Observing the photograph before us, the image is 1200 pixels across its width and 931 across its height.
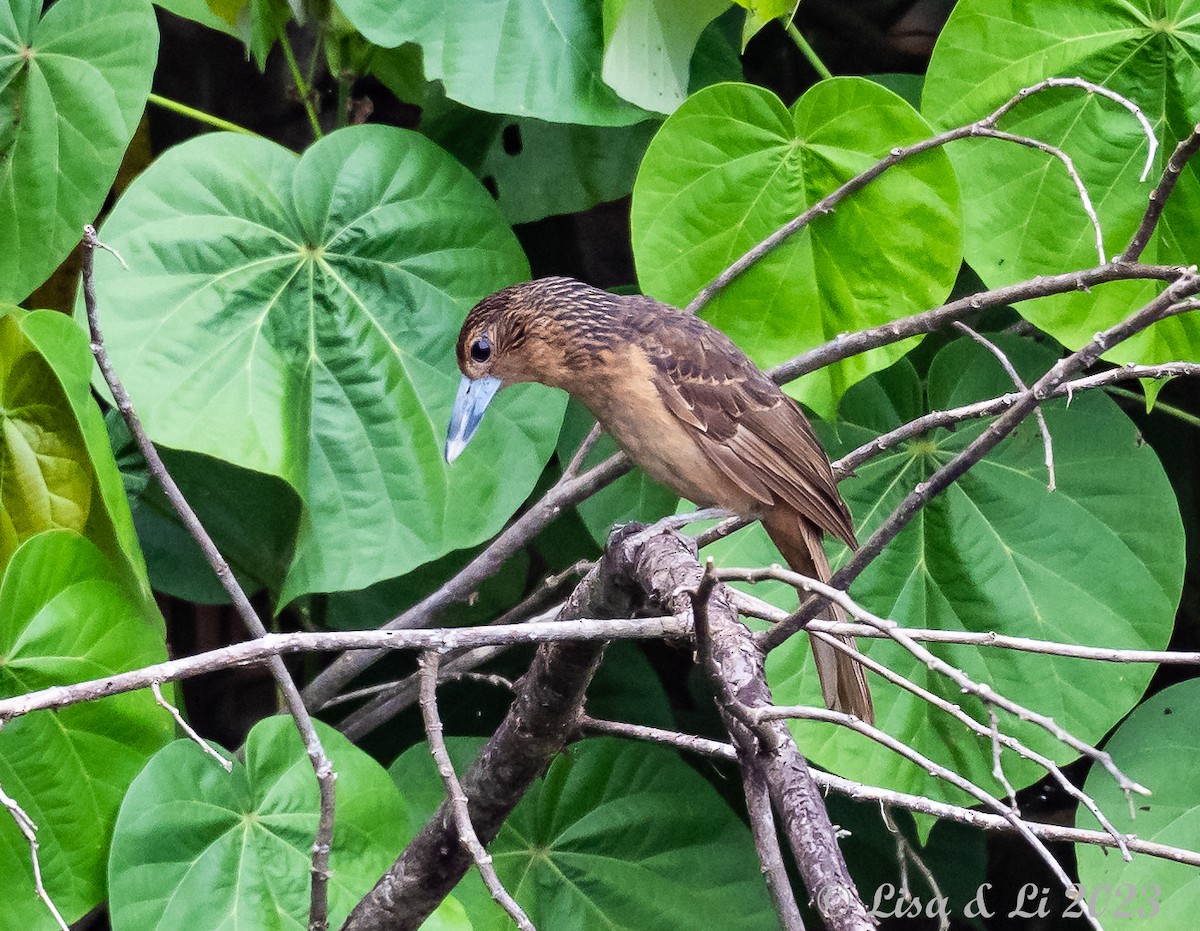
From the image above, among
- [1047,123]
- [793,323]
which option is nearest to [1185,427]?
[1047,123]

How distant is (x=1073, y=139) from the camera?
2.01m

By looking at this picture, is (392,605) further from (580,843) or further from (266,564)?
(580,843)

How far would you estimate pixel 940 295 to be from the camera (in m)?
1.91

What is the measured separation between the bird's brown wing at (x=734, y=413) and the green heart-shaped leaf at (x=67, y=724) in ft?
3.02

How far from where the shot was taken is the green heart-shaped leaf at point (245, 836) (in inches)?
65.9

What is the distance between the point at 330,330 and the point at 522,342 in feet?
1.09

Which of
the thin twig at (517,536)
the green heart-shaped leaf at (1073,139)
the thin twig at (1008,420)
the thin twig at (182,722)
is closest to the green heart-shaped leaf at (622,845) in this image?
the thin twig at (517,536)

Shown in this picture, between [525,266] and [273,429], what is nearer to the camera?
[273,429]

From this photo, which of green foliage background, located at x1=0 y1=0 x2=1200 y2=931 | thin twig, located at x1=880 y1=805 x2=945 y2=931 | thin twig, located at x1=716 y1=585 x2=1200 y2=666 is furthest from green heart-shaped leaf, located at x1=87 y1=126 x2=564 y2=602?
thin twig, located at x1=716 y1=585 x2=1200 y2=666

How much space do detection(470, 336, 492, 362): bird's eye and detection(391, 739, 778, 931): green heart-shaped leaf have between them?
2.30 feet

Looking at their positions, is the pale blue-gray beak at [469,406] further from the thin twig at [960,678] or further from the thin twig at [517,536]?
the thin twig at [960,678]

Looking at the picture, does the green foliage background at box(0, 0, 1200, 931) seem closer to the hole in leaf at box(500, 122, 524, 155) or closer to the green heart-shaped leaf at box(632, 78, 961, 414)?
the green heart-shaped leaf at box(632, 78, 961, 414)

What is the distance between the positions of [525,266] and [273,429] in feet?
1.85

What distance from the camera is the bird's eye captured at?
196 cm
